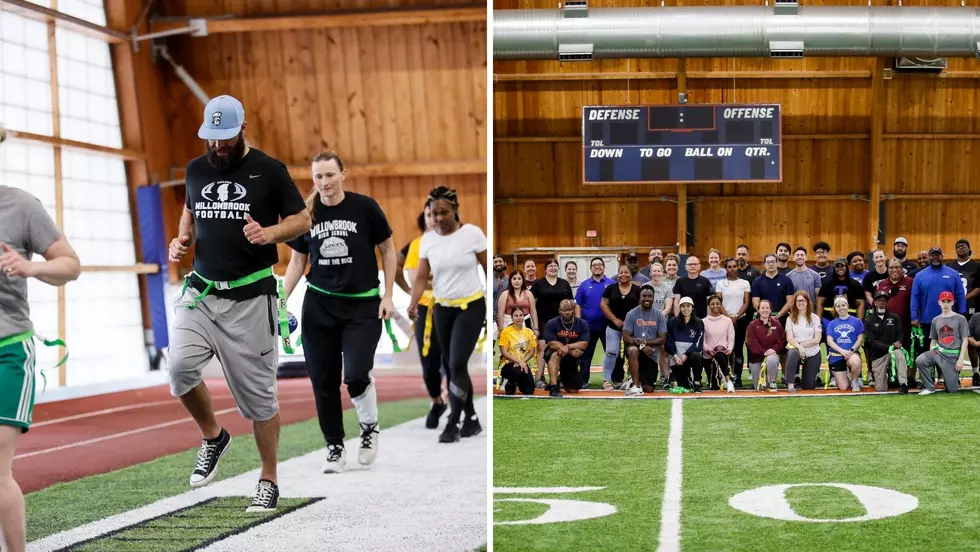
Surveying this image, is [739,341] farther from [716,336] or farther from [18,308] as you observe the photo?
[18,308]

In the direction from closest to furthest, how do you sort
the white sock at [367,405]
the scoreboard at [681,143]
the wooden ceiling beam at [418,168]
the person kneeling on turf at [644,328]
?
the white sock at [367,405], the person kneeling on turf at [644,328], the scoreboard at [681,143], the wooden ceiling beam at [418,168]

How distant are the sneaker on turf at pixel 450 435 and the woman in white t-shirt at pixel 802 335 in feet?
10.6

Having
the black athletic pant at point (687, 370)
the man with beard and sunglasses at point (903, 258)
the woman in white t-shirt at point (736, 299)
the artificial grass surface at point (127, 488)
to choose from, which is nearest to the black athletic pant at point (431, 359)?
the artificial grass surface at point (127, 488)

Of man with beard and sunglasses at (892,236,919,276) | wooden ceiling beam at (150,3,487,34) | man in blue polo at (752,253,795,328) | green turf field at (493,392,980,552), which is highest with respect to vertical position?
wooden ceiling beam at (150,3,487,34)

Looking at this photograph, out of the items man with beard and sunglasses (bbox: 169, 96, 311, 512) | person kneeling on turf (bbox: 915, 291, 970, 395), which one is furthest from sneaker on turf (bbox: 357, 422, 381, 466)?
person kneeling on turf (bbox: 915, 291, 970, 395)

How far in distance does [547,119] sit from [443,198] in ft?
23.5

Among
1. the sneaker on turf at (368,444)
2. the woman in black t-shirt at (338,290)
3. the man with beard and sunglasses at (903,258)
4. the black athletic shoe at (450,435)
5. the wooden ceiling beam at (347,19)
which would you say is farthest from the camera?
the man with beard and sunglasses at (903,258)

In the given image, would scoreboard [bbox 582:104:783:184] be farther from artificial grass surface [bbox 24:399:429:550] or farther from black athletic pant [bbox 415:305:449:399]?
artificial grass surface [bbox 24:399:429:550]

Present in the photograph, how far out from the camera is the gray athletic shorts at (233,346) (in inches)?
88.4

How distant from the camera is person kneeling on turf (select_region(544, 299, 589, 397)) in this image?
22.6 ft

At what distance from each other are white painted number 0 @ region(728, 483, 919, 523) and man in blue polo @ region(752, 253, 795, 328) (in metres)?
3.00

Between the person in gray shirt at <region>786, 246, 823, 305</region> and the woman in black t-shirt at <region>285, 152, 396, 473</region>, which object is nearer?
the woman in black t-shirt at <region>285, 152, 396, 473</region>

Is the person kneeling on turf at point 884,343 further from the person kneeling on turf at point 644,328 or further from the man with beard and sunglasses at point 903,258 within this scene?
the person kneeling on turf at point 644,328

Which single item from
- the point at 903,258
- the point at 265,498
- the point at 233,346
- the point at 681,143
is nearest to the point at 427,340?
the point at 265,498
